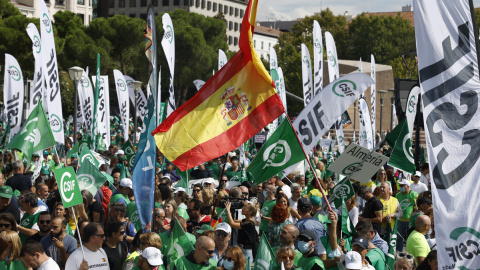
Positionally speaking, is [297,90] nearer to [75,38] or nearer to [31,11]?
[75,38]

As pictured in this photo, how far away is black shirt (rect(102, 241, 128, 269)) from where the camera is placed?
721cm

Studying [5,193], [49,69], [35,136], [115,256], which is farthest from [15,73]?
[115,256]

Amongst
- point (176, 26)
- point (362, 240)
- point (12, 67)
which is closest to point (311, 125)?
point (362, 240)

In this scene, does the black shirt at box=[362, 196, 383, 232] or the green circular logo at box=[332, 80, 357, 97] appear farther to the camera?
the black shirt at box=[362, 196, 383, 232]

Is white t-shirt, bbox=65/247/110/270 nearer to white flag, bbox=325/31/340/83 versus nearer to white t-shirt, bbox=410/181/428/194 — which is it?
white t-shirt, bbox=410/181/428/194

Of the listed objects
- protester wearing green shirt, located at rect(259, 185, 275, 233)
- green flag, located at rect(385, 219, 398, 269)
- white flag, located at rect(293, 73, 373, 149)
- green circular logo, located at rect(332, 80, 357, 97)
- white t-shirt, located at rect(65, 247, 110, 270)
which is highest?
green circular logo, located at rect(332, 80, 357, 97)

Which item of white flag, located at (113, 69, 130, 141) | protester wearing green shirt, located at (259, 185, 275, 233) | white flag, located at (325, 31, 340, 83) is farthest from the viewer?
white flag, located at (113, 69, 130, 141)

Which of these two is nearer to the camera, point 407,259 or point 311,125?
point 407,259

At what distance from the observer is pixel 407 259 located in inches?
262

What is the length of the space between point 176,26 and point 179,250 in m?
58.3

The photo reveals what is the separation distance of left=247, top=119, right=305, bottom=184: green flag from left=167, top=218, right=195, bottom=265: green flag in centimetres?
202

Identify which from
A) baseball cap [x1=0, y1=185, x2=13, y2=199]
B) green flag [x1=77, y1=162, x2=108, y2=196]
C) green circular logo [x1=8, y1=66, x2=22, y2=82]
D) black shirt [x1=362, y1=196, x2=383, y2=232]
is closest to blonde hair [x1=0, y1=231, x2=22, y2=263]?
baseball cap [x1=0, y1=185, x2=13, y2=199]

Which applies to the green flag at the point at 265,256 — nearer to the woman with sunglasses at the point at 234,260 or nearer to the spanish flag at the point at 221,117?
the woman with sunglasses at the point at 234,260

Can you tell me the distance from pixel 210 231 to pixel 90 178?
3.92m
